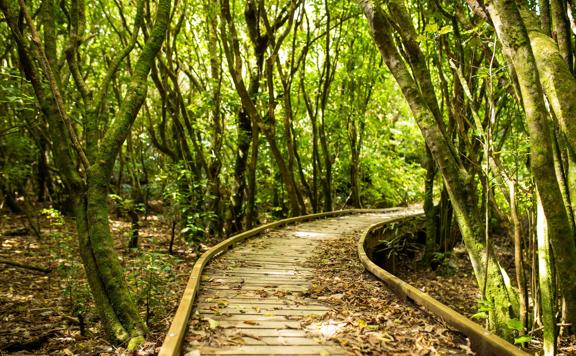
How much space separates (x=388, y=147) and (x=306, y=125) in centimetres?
741

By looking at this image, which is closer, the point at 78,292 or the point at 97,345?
the point at 97,345

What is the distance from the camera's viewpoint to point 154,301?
6836 millimetres

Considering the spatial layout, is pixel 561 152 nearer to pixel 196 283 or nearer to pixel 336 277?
pixel 336 277

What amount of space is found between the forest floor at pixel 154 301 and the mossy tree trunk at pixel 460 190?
80 centimetres

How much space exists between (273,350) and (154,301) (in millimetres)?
3608

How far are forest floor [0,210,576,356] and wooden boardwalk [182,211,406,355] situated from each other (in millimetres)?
308

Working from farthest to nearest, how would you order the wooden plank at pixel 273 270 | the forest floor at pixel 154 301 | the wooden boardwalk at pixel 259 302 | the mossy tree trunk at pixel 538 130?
the wooden plank at pixel 273 270, the forest floor at pixel 154 301, the wooden boardwalk at pixel 259 302, the mossy tree trunk at pixel 538 130

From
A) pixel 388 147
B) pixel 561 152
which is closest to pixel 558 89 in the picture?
pixel 561 152

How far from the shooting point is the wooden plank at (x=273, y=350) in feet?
12.4

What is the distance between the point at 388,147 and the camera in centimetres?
2552

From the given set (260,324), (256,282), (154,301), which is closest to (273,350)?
(260,324)

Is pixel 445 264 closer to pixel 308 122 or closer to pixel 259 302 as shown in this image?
pixel 259 302

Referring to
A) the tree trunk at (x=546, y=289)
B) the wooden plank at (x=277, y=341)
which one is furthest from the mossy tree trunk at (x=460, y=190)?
the wooden plank at (x=277, y=341)

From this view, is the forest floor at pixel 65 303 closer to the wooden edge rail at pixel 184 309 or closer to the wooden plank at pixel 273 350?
the wooden edge rail at pixel 184 309
